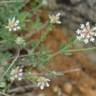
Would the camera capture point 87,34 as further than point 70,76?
No

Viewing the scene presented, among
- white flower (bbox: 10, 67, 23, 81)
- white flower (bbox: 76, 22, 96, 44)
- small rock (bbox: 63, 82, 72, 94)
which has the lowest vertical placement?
small rock (bbox: 63, 82, 72, 94)

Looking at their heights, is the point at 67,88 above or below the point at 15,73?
below

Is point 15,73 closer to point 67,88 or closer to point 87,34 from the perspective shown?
point 87,34

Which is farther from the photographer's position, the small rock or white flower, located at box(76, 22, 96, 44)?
the small rock

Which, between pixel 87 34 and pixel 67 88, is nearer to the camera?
pixel 87 34

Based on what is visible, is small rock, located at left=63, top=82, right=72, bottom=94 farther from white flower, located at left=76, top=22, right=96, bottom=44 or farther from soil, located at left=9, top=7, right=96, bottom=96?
white flower, located at left=76, top=22, right=96, bottom=44

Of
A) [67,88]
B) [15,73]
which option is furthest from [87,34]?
[67,88]

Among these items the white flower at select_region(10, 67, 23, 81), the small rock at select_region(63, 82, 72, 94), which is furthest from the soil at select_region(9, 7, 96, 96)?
the white flower at select_region(10, 67, 23, 81)


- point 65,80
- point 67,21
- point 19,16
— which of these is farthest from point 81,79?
point 19,16

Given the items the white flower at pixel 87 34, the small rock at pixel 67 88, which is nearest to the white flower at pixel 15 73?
the white flower at pixel 87 34

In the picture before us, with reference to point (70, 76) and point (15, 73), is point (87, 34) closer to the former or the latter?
point (15, 73)

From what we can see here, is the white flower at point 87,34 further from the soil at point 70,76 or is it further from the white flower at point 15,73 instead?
the soil at point 70,76

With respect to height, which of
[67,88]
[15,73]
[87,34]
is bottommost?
[67,88]
